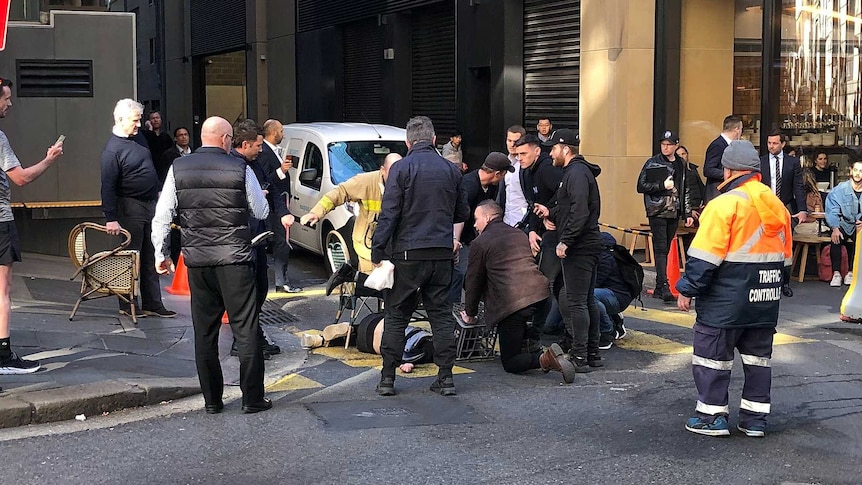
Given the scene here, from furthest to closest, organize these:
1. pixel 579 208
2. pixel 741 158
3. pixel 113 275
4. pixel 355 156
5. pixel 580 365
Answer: pixel 355 156, pixel 113 275, pixel 580 365, pixel 579 208, pixel 741 158

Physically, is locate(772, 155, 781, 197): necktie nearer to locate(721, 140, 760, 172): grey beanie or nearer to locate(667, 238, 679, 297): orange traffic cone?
locate(667, 238, 679, 297): orange traffic cone

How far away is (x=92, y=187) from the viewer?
44.6ft

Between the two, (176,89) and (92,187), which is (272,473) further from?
(176,89)

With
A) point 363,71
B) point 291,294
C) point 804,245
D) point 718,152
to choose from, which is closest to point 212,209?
point 291,294

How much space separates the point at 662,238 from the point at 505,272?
4.45 meters

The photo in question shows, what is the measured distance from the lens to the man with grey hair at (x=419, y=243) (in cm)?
755

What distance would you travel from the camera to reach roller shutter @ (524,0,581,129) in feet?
56.4

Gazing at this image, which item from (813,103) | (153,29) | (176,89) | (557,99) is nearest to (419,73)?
(557,99)

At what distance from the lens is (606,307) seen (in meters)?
9.62

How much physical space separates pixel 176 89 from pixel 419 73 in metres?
20.8

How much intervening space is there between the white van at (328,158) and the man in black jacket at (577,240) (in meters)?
5.41

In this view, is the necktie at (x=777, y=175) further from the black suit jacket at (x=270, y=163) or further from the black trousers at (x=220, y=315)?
the black trousers at (x=220, y=315)

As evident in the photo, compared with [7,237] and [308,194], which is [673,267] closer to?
[308,194]

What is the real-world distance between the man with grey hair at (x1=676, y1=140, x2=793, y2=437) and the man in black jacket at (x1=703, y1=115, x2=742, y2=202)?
5559 millimetres
